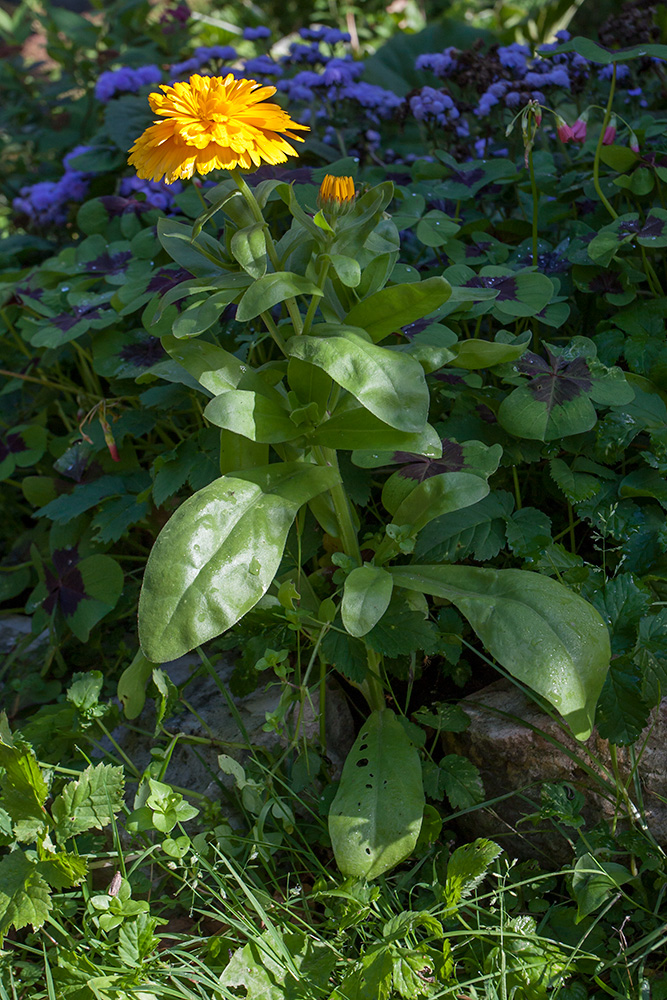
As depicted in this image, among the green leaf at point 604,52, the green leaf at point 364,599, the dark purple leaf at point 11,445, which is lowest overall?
the dark purple leaf at point 11,445

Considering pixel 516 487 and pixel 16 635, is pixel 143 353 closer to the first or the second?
pixel 16 635

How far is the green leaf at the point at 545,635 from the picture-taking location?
3.70 feet

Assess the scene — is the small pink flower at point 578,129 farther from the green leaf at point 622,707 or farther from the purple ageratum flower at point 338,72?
the green leaf at point 622,707

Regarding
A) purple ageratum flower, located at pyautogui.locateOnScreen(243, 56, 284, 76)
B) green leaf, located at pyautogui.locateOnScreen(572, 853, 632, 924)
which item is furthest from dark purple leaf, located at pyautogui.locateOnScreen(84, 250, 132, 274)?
green leaf, located at pyautogui.locateOnScreen(572, 853, 632, 924)

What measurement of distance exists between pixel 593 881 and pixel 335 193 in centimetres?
114

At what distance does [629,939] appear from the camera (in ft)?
3.98

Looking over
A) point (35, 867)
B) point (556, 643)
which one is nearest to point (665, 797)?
point (556, 643)

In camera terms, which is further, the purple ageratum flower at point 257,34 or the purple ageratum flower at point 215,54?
the purple ageratum flower at point 257,34

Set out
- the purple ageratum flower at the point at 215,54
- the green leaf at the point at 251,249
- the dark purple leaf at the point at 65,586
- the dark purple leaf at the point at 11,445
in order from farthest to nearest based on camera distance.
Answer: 1. the purple ageratum flower at the point at 215,54
2. the dark purple leaf at the point at 11,445
3. the dark purple leaf at the point at 65,586
4. the green leaf at the point at 251,249

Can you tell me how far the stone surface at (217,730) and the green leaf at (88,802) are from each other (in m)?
0.18

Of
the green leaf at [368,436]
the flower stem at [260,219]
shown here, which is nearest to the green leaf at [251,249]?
Answer: the flower stem at [260,219]

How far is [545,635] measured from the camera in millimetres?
1165

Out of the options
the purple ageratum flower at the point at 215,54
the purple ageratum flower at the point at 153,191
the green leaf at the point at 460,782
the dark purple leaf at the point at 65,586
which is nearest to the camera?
the green leaf at the point at 460,782

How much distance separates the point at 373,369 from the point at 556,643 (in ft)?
1.60
